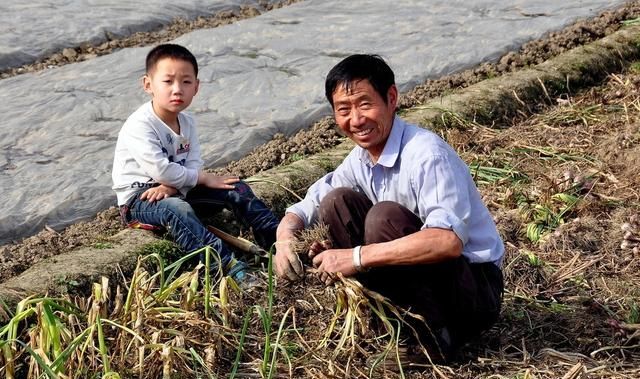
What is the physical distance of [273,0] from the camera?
292 inches

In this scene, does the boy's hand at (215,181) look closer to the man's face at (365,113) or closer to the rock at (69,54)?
the man's face at (365,113)

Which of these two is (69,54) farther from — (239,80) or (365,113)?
(365,113)

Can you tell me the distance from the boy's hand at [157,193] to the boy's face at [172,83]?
307mm

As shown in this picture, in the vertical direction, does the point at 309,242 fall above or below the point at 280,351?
above

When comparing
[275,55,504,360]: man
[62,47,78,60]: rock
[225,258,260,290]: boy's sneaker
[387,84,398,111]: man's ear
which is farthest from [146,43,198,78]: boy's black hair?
[62,47,78,60]: rock

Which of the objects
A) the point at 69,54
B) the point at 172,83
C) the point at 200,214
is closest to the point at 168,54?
the point at 172,83

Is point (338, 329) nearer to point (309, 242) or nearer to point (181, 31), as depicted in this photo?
point (309, 242)

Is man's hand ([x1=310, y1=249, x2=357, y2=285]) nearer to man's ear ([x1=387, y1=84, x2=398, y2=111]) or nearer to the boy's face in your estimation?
man's ear ([x1=387, y1=84, x2=398, y2=111])

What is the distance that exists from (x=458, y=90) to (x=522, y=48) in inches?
33.5

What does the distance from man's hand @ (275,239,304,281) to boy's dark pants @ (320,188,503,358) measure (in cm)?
13

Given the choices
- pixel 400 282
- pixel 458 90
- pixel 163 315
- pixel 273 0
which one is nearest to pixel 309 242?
pixel 400 282

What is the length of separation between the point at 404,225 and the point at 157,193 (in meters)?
1.26

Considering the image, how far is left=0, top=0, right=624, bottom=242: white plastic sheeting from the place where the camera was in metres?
4.38

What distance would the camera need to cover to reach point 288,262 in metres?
3.13
